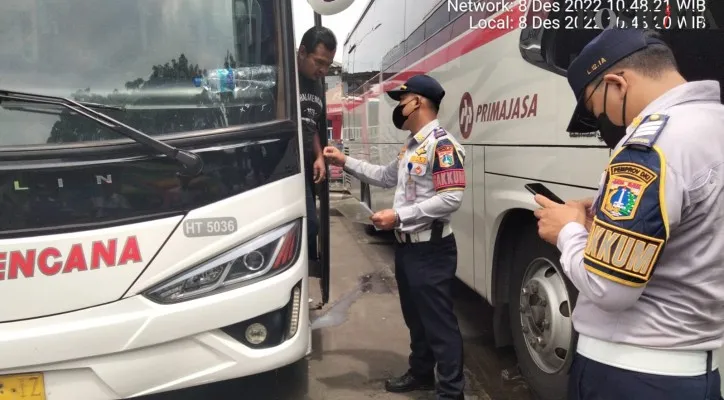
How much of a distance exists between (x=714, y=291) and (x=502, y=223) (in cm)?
200

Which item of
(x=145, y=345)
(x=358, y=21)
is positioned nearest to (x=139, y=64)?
(x=145, y=345)

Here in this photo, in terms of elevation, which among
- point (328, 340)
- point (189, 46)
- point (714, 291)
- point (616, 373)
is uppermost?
point (189, 46)

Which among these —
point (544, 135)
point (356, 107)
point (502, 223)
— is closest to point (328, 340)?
point (502, 223)

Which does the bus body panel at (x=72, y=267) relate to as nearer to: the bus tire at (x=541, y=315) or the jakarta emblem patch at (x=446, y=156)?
the jakarta emblem patch at (x=446, y=156)

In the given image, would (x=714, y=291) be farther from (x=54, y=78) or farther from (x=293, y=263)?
(x=54, y=78)

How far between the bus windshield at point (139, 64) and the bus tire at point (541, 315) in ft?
5.27

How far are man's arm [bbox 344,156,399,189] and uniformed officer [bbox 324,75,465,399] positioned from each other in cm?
37

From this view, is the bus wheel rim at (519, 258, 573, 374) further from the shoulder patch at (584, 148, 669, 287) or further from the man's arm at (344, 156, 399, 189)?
the shoulder patch at (584, 148, 669, 287)

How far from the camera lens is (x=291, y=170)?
2.40 meters

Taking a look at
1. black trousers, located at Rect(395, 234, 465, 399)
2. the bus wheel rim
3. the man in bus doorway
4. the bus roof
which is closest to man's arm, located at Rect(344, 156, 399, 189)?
the man in bus doorway

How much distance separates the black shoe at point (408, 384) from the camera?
3.14m

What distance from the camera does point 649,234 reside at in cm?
116

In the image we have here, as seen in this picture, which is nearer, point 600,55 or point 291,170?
point 600,55

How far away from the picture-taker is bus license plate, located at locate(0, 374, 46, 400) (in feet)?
6.46
